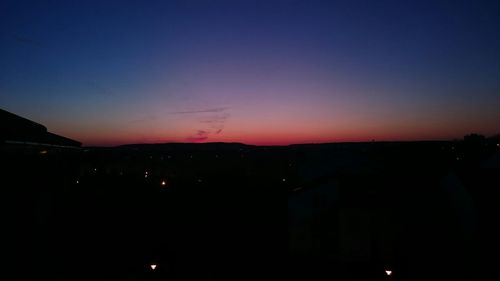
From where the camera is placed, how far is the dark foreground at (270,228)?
711 centimetres

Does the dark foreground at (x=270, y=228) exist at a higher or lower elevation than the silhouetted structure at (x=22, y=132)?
lower

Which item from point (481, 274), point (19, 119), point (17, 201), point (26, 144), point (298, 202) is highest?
point (19, 119)

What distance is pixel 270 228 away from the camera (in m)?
18.9

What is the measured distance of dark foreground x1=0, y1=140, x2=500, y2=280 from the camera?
711 centimetres

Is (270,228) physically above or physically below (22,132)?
below

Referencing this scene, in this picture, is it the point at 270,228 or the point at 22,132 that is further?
the point at 270,228

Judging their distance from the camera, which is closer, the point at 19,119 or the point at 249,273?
the point at 19,119

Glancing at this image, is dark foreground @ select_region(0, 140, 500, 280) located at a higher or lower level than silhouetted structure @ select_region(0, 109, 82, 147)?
lower

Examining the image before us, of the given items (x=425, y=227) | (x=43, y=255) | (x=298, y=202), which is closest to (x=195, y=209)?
(x=298, y=202)

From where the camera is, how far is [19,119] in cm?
587

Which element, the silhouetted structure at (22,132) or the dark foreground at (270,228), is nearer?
the silhouetted structure at (22,132)

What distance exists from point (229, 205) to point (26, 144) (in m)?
20.1

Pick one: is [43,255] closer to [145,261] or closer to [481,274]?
[145,261]

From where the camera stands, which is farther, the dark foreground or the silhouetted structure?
the dark foreground
